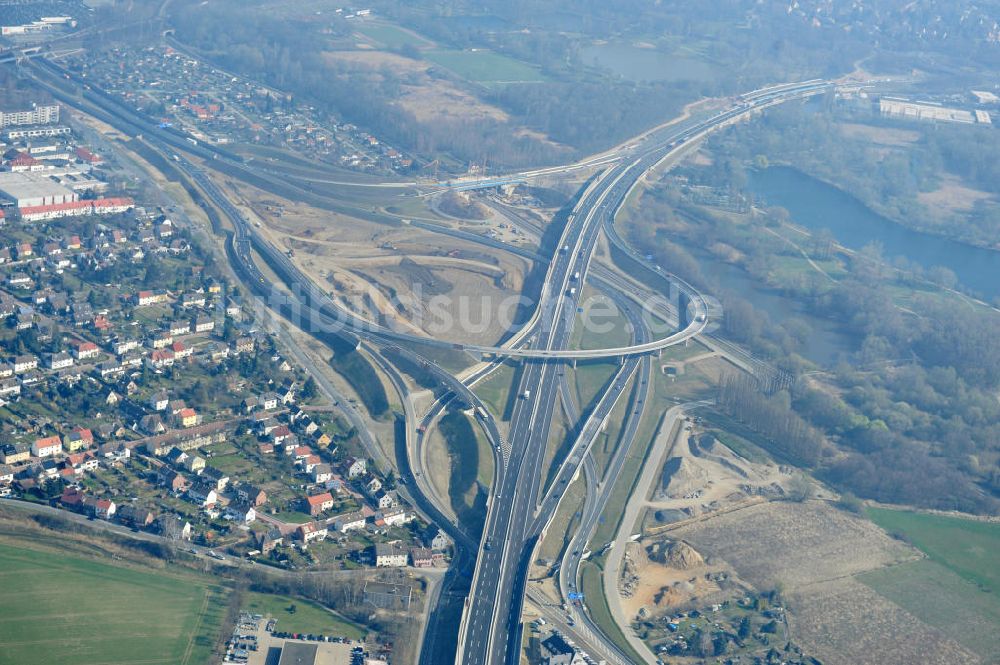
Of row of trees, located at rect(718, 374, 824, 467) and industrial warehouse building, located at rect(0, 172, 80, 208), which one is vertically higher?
industrial warehouse building, located at rect(0, 172, 80, 208)

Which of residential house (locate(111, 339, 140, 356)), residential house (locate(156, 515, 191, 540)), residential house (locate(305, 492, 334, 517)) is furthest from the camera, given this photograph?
residential house (locate(111, 339, 140, 356))

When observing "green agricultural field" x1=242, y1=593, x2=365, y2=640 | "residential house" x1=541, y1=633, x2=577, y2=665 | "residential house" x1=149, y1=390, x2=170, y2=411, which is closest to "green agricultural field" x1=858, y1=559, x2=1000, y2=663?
"residential house" x1=541, y1=633, x2=577, y2=665

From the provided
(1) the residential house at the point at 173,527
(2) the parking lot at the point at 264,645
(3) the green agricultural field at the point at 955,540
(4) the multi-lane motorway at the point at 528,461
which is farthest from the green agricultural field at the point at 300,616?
(3) the green agricultural field at the point at 955,540

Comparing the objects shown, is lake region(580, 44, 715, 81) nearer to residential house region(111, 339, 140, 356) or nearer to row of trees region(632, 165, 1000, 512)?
row of trees region(632, 165, 1000, 512)

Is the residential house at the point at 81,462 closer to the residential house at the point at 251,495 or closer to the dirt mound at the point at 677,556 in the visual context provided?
the residential house at the point at 251,495

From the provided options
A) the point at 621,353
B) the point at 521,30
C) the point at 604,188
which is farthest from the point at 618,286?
the point at 521,30

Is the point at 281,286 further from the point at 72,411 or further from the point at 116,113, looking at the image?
the point at 116,113
